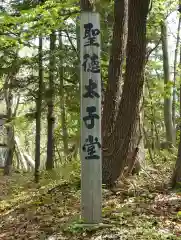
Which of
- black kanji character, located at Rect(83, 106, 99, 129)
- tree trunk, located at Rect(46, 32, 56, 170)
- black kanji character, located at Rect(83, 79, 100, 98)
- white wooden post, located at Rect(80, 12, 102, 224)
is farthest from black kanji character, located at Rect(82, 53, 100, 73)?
tree trunk, located at Rect(46, 32, 56, 170)

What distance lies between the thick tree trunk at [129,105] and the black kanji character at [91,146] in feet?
6.89

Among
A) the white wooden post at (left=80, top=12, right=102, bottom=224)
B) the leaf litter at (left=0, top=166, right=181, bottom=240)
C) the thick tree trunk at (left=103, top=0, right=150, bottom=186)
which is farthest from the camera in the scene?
the thick tree trunk at (left=103, top=0, right=150, bottom=186)

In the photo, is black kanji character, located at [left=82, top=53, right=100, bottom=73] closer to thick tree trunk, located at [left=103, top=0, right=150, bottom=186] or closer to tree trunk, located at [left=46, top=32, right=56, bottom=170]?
thick tree trunk, located at [left=103, top=0, right=150, bottom=186]

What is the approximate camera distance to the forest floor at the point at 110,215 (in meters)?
4.74

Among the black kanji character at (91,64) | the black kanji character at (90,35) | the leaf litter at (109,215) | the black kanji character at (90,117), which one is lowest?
the leaf litter at (109,215)

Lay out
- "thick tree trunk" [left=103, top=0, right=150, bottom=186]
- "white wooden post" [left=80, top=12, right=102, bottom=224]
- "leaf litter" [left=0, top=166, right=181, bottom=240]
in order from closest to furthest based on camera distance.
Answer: "leaf litter" [left=0, top=166, right=181, bottom=240] < "white wooden post" [left=80, top=12, right=102, bottom=224] < "thick tree trunk" [left=103, top=0, right=150, bottom=186]

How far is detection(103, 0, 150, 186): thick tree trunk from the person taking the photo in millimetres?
7012

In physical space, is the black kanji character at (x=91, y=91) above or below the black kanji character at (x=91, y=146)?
above

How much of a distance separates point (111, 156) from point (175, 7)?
7957 millimetres

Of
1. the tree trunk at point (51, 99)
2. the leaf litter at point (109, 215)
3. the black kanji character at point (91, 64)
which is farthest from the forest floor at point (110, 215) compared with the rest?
the tree trunk at point (51, 99)

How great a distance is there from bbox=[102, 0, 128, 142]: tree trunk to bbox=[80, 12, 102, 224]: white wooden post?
2.32m

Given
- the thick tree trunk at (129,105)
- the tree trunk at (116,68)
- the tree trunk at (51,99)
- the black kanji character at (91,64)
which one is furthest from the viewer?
the tree trunk at (51,99)

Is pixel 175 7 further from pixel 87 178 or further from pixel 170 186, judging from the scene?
pixel 87 178

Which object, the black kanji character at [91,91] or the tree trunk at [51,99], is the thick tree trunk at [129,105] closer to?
the black kanji character at [91,91]
